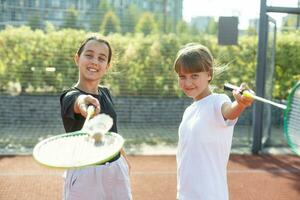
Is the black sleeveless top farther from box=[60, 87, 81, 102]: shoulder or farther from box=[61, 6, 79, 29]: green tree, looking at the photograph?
box=[61, 6, 79, 29]: green tree

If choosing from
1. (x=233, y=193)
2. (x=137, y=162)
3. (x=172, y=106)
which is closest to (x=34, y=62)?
(x=172, y=106)

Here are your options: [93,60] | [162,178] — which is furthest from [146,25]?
[93,60]

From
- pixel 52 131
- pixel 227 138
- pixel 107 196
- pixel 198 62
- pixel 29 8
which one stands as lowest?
pixel 52 131

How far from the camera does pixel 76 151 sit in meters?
1.99

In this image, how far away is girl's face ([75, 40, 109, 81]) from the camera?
2.49 meters

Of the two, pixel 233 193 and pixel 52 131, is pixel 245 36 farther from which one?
pixel 233 193

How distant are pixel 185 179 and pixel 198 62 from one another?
0.64 metres

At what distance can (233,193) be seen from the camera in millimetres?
5012

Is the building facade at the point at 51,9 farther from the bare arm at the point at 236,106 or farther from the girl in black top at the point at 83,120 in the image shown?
the bare arm at the point at 236,106

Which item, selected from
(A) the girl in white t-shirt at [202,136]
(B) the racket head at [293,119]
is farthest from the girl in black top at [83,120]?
(B) the racket head at [293,119]

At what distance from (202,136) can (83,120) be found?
2.10 ft

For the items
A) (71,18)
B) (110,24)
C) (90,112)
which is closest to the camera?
(90,112)

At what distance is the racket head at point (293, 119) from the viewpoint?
1981 millimetres

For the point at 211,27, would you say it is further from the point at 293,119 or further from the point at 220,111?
the point at 293,119
